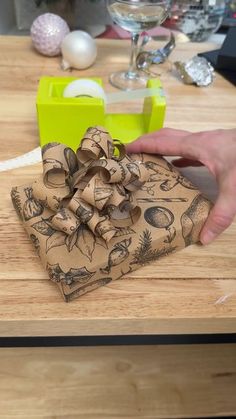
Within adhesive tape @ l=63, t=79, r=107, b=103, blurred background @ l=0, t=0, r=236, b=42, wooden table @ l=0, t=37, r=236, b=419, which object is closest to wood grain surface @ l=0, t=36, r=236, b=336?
wooden table @ l=0, t=37, r=236, b=419

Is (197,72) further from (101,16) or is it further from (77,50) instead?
(101,16)

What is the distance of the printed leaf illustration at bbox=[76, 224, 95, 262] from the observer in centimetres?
34

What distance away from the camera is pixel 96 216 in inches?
13.3

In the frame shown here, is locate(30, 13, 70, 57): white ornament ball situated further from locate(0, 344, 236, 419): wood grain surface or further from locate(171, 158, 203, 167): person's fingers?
locate(0, 344, 236, 419): wood grain surface

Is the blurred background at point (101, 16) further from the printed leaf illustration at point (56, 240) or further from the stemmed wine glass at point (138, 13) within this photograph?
the printed leaf illustration at point (56, 240)

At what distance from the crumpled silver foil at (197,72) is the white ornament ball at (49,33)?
0.23 metres

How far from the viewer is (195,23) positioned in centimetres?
98

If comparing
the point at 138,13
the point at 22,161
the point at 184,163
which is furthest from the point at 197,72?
the point at 22,161

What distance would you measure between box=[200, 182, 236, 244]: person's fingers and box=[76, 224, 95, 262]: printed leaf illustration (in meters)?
0.13

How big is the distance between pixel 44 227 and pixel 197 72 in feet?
1.50

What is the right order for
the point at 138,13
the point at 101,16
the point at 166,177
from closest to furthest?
the point at 166,177, the point at 138,13, the point at 101,16

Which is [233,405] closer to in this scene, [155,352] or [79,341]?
[155,352]

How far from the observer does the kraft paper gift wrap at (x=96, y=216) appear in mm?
334

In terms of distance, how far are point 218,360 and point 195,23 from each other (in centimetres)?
83
